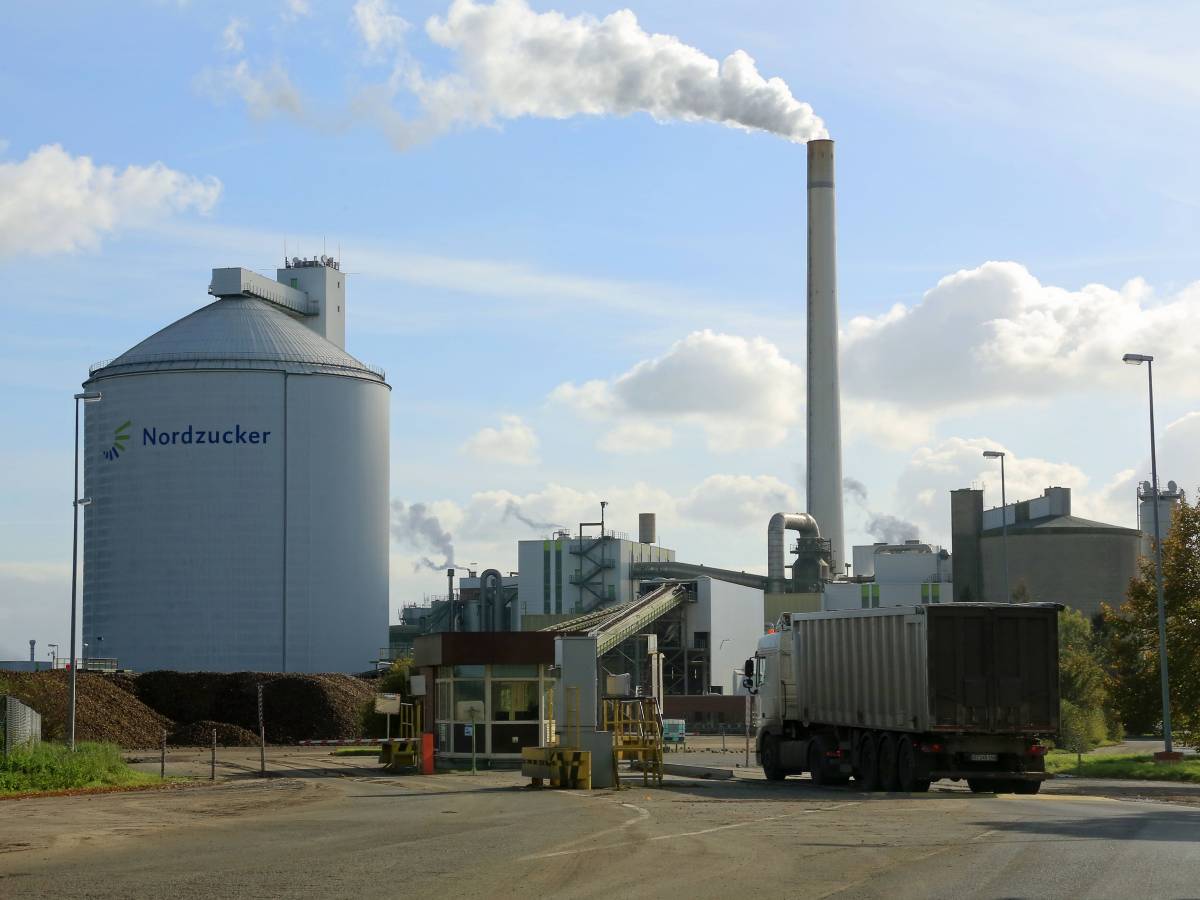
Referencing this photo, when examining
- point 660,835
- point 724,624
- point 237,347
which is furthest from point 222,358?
point 660,835

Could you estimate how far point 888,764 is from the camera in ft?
102

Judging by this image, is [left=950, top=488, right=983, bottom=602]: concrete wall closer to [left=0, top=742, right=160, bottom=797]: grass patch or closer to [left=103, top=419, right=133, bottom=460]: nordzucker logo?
[left=103, top=419, right=133, bottom=460]: nordzucker logo

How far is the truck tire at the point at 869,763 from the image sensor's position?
31.6 meters

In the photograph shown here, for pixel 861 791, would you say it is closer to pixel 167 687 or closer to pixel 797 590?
pixel 167 687

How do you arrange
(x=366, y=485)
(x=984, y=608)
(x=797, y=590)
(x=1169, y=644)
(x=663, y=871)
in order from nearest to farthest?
(x=663, y=871), (x=984, y=608), (x=1169, y=644), (x=366, y=485), (x=797, y=590)

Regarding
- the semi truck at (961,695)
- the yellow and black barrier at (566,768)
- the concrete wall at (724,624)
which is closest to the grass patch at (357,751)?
the yellow and black barrier at (566,768)

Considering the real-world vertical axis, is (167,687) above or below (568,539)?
below

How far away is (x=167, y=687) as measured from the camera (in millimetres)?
74312

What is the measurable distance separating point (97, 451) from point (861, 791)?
222 feet

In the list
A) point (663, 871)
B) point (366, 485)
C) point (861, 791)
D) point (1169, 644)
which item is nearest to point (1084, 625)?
point (1169, 644)

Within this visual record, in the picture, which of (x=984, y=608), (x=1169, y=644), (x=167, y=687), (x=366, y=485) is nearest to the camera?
(x=984, y=608)

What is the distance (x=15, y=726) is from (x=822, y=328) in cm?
7489

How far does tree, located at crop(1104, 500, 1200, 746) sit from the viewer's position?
43.7 m

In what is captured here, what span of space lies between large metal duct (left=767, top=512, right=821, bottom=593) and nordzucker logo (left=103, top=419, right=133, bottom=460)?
154ft
